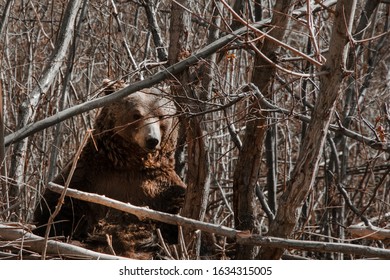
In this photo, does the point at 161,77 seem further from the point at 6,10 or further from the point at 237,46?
the point at 6,10

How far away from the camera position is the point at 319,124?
3924 mm

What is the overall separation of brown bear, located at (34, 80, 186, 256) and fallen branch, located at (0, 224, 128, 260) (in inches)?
65.7

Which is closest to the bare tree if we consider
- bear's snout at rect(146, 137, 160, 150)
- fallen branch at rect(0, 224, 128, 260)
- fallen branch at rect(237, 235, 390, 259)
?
fallen branch at rect(237, 235, 390, 259)

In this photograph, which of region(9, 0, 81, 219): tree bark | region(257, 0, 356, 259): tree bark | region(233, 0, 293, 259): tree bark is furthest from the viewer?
region(9, 0, 81, 219): tree bark

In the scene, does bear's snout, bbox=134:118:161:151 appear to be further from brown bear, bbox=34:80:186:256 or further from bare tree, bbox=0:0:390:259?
bare tree, bbox=0:0:390:259

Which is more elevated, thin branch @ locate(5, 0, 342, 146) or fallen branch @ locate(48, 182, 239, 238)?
thin branch @ locate(5, 0, 342, 146)

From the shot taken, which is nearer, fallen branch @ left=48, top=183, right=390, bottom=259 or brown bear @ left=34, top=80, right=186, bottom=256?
fallen branch @ left=48, top=183, right=390, bottom=259

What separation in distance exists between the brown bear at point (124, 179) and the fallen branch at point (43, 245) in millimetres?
1668

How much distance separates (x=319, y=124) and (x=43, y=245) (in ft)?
4.60

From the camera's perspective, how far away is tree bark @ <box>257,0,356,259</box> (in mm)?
3850

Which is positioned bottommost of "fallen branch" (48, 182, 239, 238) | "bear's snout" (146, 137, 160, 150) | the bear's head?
"fallen branch" (48, 182, 239, 238)

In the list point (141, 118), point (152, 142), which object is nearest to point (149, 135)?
point (152, 142)
